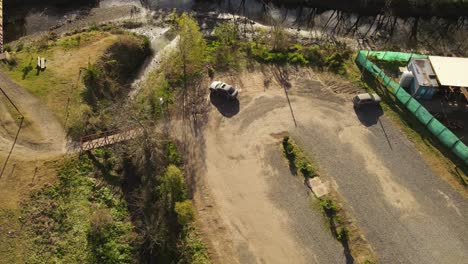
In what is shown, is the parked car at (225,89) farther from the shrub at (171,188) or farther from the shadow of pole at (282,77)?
the shrub at (171,188)

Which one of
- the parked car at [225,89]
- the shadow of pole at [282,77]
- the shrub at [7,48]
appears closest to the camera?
the parked car at [225,89]

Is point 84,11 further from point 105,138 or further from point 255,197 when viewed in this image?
point 255,197

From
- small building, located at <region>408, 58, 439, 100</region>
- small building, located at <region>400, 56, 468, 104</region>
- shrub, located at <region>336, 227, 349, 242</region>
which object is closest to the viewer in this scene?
shrub, located at <region>336, 227, 349, 242</region>

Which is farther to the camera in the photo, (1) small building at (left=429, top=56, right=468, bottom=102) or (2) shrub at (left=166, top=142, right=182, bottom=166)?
(1) small building at (left=429, top=56, right=468, bottom=102)

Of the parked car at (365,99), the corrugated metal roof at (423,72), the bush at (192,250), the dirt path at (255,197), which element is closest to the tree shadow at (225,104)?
the dirt path at (255,197)

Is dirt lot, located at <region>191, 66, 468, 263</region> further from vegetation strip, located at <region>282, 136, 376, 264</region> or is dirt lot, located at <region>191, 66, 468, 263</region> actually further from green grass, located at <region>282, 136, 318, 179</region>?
green grass, located at <region>282, 136, 318, 179</region>

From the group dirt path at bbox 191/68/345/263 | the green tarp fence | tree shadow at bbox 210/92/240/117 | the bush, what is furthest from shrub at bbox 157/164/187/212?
the green tarp fence

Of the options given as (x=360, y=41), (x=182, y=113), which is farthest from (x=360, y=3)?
(x=182, y=113)
